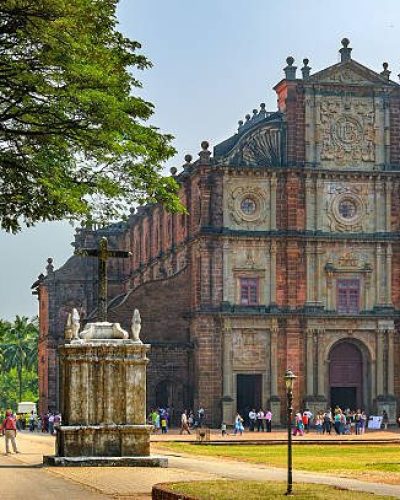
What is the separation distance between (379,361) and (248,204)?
36.3 ft

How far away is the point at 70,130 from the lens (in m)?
26.1

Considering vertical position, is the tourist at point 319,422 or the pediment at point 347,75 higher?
the pediment at point 347,75

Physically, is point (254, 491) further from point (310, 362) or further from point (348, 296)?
point (348, 296)

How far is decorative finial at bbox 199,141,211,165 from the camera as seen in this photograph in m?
71.2

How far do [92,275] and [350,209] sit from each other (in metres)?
27.1

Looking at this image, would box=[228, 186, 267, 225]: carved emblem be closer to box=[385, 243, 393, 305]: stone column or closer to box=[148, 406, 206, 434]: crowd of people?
box=[385, 243, 393, 305]: stone column

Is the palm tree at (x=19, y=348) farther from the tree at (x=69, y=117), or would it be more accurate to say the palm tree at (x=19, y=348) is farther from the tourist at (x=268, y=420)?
the tree at (x=69, y=117)

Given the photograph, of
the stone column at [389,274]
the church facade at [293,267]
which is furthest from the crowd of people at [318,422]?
the stone column at [389,274]

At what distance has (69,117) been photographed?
84.2 ft

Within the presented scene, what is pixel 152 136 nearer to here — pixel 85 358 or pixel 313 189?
pixel 85 358

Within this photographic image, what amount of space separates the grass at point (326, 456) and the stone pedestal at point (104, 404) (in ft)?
16.8

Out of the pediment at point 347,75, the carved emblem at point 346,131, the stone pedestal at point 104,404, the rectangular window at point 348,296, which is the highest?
the pediment at point 347,75

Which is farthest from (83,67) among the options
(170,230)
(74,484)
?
(170,230)

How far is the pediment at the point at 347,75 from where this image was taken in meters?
73.5
